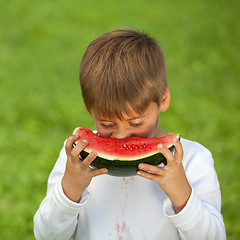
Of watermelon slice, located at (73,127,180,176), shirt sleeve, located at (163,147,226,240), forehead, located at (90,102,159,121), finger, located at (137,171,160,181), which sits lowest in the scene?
shirt sleeve, located at (163,147,226,240)

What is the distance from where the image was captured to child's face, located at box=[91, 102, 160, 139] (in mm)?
2229

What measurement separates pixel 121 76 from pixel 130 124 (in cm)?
25

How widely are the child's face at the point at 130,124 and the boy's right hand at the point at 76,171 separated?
0.16 meters

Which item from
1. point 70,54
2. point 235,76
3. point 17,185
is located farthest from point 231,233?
point 70,54

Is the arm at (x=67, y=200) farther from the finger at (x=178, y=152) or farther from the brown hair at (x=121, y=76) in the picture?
the finger at (x=178, y=152)

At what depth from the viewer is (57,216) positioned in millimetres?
2273

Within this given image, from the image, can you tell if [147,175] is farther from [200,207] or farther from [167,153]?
[200,207]

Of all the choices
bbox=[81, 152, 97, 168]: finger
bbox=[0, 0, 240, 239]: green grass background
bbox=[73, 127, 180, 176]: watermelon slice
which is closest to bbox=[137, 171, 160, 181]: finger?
bbox=[73, 127, 180, 176]: watermelon slice

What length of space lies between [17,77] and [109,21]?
3303mm

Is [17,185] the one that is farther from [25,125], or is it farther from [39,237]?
[39,237]

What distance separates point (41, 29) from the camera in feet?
28.5

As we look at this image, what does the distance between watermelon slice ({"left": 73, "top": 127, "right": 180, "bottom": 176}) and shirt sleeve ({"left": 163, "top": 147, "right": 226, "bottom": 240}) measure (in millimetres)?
239

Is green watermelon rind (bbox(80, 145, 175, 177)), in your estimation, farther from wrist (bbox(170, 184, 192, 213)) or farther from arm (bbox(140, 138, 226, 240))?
wrist (bbox(170, 184, 192, 213))

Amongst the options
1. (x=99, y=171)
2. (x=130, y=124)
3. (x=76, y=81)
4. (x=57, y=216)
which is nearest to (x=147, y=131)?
(x=130, y=124)
